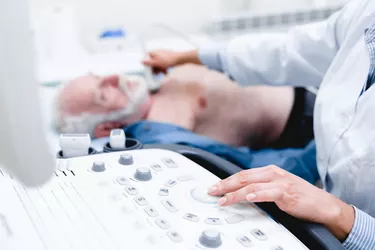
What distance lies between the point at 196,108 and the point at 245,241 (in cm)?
94

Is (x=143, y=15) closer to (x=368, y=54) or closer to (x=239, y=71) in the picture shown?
(x=239, y=71)

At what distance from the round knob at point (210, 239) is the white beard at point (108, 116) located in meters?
0.88

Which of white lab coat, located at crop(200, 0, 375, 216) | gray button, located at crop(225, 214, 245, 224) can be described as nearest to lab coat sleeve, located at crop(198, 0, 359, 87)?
white lab coat, located at crop(200, 0, 375, 216)

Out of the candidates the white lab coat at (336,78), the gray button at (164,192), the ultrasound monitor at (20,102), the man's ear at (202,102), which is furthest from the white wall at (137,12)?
the ultrasound monitor at (20,102)

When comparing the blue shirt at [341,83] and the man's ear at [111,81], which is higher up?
the blue shirt at [341,83]

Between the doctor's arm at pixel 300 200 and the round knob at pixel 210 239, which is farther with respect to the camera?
the doctor's arm at pixel 300 200

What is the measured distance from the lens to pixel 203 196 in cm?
78

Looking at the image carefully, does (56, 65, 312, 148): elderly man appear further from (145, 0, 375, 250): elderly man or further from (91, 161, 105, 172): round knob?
(91, 161, 105, 172): round knob

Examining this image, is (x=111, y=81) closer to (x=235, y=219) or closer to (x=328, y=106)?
(x=328, y=106)

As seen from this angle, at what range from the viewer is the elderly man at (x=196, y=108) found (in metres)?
1.45

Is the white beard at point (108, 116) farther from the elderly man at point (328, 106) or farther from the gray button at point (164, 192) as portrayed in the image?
the gray button at point (164, 192)

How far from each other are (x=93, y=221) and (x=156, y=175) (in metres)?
0.18

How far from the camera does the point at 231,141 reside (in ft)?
4.97

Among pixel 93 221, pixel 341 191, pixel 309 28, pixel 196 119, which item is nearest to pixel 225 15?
pixel 196 119
